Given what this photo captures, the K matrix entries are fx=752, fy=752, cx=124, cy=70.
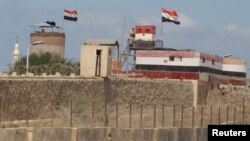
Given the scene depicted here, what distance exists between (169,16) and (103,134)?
63.6m

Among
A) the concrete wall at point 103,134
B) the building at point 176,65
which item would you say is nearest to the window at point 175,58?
the building at point 176,65

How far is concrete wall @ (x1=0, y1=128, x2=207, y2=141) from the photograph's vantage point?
17.1m

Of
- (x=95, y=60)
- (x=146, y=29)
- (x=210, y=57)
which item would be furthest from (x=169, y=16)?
(x=95, y=60)

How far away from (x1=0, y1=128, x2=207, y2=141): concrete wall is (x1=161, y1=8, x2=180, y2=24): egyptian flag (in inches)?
2315

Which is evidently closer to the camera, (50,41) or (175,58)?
(175,58)

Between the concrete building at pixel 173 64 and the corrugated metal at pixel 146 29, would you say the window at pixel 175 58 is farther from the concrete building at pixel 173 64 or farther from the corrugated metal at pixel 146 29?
the corrugated metal at pixel 146 29

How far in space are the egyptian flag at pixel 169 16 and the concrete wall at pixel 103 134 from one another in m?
58.8

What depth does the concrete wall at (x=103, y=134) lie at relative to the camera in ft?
56.0

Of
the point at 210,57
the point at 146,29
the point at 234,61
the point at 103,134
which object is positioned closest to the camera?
the point at 103,134

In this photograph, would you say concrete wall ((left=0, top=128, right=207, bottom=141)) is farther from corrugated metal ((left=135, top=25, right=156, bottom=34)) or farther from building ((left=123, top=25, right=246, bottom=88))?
corrugated metal ((left=135, top=25, right=156, bottom=34))

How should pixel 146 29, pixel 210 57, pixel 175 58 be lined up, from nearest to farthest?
pixel 175 58, pixel 210 57, pixel 146 29

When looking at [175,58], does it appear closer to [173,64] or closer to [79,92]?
[173,64]

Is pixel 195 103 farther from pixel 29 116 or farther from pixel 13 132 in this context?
pixel 13 132

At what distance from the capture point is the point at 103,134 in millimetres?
18734
